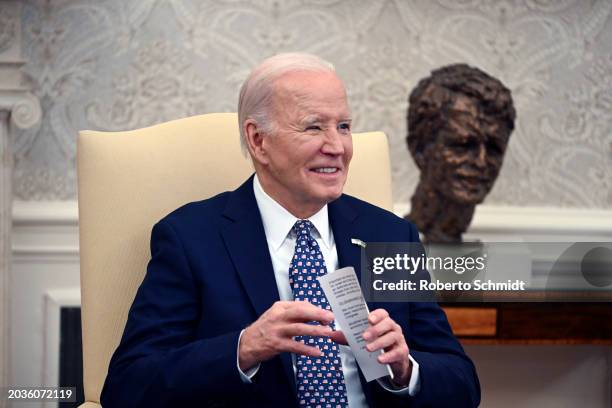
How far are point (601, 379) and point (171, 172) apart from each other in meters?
2.10

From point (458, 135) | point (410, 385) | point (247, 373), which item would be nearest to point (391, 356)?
point (410, 385)

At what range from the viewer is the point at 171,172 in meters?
2.05

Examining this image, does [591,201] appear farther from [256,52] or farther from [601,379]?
[256,52]

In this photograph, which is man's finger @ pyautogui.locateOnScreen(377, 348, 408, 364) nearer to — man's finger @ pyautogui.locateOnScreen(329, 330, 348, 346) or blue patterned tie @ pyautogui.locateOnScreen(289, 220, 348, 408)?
man's finger @ pyautogui.locateOnScreen(329, 330, 348, 346)

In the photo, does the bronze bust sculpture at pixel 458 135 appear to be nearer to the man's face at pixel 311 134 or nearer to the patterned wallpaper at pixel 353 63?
the patterned wallpaper at pixel 353 63

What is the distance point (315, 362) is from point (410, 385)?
0.19m

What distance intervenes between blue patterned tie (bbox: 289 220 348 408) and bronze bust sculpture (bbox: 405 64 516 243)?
1.03m

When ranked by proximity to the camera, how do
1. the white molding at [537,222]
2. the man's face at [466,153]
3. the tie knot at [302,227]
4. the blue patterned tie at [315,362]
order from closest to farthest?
the blue patterned tie at [315,362]
the tie knot at [302,227]
the man's face at [466,153]
the white molding at [537,222]

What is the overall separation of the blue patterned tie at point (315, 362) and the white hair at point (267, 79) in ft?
0.99

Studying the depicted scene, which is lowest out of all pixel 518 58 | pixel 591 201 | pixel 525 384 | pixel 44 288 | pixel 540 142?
pixel 525 384

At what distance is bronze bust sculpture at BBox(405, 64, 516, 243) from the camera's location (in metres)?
2.74

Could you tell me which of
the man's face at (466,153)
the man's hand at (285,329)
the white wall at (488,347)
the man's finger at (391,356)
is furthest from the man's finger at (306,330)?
the white wall at (488,347)

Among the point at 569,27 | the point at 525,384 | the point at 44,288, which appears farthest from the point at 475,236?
the point at 44,288

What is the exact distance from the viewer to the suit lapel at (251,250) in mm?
1784
